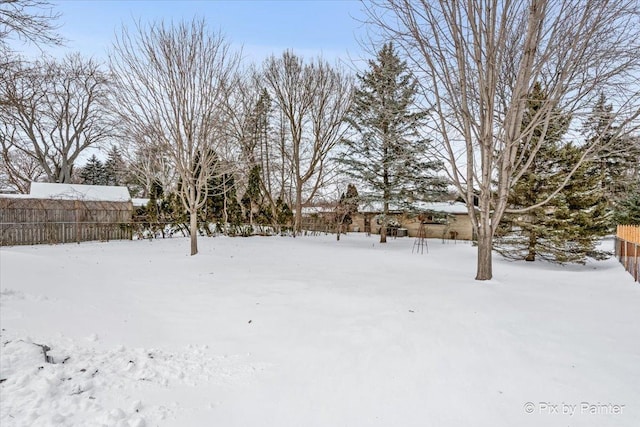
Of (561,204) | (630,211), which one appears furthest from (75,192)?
(630,211)

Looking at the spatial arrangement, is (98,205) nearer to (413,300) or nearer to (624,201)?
(413,300)

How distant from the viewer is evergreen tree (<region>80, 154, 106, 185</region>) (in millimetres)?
41531

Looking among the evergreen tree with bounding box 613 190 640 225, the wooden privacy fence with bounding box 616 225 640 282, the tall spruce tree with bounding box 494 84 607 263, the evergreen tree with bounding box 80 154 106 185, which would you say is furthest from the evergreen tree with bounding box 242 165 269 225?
the evergreen tree with bounding box 80 154 106 185

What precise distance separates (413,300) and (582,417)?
3035 millimetres

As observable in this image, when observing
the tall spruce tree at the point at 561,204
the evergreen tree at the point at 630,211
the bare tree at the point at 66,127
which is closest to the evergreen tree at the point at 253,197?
the bare tree at the point at 66,127

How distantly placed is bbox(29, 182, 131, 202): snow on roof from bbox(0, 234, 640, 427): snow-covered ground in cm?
1718

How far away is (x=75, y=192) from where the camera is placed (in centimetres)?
2138

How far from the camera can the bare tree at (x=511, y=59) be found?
21.0 ft

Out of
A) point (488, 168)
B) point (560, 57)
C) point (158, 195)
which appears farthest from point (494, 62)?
point (158, 195)

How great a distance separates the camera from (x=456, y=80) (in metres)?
7.51

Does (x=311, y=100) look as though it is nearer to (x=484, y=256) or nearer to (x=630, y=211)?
(x=484, y=256)

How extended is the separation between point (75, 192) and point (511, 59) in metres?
24.4

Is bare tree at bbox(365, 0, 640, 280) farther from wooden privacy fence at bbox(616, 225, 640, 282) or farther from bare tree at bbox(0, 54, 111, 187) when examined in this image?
bare tree at bbox(0, 54, 111, 187)

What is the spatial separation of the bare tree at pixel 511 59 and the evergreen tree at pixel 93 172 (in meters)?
45.3
